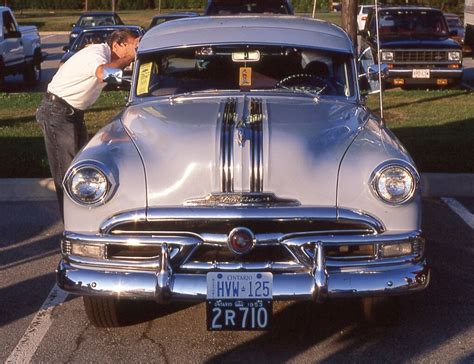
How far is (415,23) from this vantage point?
63.6 feet

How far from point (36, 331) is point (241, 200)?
1644 mm

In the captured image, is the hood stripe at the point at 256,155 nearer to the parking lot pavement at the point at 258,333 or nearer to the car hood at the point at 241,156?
the car hood at the point at 241,156

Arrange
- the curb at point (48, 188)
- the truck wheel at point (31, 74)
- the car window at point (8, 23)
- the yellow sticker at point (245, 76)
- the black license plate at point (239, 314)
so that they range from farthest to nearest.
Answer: the truck wheel at point (31, 74) → the car window at point (8, 23) → the curb at point (48, 188) → the yellow sticker at point (245, 76) → the black license plate at point (239, 314)

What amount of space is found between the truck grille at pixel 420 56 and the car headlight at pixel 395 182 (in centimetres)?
1319

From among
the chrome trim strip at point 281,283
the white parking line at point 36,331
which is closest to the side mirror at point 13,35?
the white parking line at point 36,331

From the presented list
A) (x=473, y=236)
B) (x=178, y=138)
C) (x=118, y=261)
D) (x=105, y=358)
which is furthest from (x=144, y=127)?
(x=473, y=236)

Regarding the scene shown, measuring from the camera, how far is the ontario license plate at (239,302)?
4832 millimetres

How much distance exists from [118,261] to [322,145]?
4.31ft

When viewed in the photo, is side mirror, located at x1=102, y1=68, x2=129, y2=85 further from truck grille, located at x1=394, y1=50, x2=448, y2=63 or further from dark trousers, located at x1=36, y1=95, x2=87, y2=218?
truck grille, located at x1=394, y1=50, x2=448, y2=63

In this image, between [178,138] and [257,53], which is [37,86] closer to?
[257,53]

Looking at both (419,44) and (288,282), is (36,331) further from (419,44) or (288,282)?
(419,44)

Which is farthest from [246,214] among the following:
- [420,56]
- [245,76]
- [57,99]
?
[420,56]

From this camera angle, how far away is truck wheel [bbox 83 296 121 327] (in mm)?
5520

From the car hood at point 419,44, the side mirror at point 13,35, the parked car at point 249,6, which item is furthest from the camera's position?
the side mirror at point 13,35
